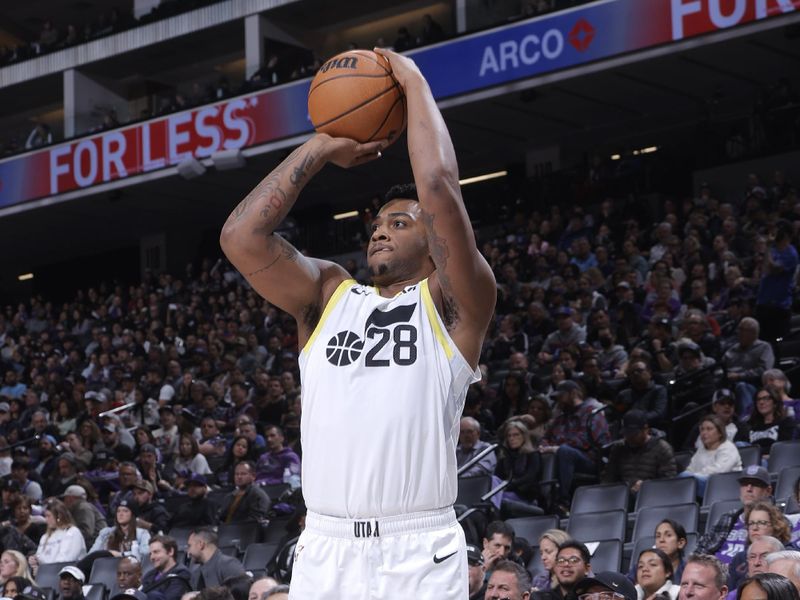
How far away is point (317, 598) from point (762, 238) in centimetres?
1098

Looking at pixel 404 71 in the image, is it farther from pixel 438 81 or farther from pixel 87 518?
pixel 438 81

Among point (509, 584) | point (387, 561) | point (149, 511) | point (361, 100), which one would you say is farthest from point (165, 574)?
point (361, 100)

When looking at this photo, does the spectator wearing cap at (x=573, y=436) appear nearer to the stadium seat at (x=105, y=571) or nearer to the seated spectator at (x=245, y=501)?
the seated spectator at (x=245, y=501)

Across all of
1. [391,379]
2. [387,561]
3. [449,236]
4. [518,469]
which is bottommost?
[518,469]

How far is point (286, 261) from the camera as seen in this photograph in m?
3.52

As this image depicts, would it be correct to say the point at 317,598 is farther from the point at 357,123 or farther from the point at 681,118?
the point at 681,118

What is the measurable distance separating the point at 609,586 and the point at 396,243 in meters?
3.99

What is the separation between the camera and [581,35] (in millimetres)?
16828

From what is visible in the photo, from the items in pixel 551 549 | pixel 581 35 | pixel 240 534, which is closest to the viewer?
pixel 551 549

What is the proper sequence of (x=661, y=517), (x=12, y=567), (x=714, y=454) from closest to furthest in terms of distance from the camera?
(x=661, y=517)
(x=714, y=454)
(x=12, y=567)

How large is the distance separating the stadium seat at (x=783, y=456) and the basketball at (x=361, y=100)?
650 cm

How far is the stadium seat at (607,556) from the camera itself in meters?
8.66

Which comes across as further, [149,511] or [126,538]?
[149,511]

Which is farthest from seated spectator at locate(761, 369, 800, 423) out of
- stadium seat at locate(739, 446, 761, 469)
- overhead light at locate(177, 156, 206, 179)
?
overhead light at locate(177, 156, 206, 179)
